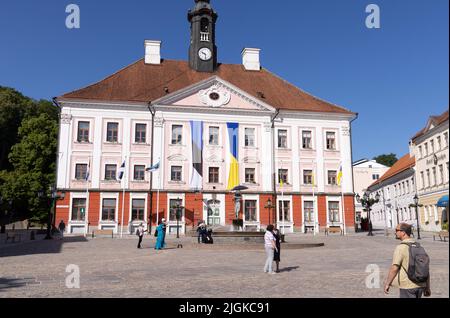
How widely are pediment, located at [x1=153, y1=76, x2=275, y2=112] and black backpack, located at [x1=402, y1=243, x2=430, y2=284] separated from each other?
120 ft

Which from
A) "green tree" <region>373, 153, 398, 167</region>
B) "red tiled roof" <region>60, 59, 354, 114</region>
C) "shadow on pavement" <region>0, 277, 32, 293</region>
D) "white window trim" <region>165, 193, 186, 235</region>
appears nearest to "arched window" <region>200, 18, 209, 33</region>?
"red tiled roof" <region>60, 59, 354, 114</region>

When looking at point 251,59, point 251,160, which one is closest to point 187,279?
point 251,160

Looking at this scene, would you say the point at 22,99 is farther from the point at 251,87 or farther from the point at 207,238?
the point at 207,238

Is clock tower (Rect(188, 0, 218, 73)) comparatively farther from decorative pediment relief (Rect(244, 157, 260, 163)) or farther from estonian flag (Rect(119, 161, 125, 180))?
estonian flag (Rect(119, 161, 125, 180))

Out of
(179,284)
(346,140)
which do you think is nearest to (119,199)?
(346,140)

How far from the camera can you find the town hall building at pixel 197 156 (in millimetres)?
38469

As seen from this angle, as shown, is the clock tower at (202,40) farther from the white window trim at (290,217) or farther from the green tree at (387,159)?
the green tree at (387,159)

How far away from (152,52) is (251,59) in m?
11.3

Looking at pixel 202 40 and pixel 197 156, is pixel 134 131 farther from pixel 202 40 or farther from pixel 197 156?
pixel 202 40

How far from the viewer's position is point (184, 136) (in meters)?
40.5

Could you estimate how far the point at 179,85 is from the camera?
42.8 meters

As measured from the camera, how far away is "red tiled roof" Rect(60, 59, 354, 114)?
134ft
